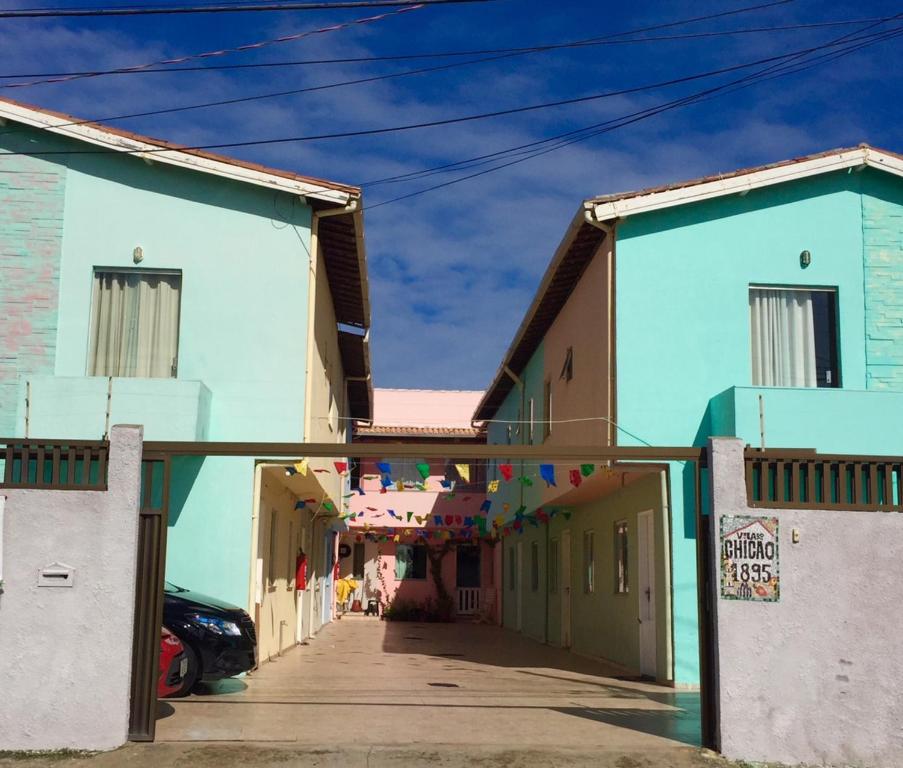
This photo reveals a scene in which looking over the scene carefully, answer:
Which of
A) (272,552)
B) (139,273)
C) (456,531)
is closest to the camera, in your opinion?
(139,273)

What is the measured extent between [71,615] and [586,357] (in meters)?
10.0

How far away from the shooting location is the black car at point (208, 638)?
40.3 feet

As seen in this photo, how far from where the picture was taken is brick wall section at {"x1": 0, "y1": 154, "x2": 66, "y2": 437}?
14.9 meters

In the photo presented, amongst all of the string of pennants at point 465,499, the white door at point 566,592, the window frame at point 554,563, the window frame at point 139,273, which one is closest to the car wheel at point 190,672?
the string of pennants at point 465,499

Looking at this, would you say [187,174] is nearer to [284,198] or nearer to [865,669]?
[284,198]

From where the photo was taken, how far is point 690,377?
600 inches

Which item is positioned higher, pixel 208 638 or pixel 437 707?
pixel 208 638

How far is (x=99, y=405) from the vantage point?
1420 centimetres

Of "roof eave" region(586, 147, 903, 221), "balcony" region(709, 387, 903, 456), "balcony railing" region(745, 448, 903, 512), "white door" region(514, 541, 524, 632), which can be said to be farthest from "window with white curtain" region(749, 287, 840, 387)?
"white door" region(514, 541, 524, 632)

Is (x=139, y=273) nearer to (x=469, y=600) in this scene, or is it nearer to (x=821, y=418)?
(x=821, y=418)

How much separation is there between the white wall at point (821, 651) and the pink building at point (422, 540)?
24726mm

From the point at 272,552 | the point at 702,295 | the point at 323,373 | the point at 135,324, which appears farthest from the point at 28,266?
the point at 702,295

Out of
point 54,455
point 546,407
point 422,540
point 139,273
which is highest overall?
point 139,273

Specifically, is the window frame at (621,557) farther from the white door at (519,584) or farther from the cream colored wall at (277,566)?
the white door at (519,584)
